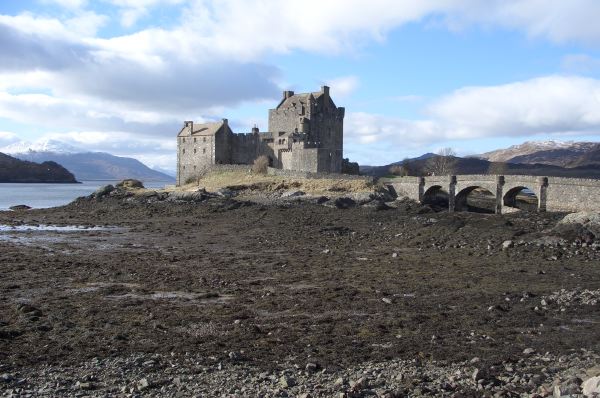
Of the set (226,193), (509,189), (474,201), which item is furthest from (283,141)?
(509,189)

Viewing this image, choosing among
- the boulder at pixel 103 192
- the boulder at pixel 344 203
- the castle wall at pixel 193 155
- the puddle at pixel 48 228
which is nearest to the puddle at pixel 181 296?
the puddle at pixel 48 228

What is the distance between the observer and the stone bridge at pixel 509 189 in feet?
161

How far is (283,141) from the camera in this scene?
7525 centimetres

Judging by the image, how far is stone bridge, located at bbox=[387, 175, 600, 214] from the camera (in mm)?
49125

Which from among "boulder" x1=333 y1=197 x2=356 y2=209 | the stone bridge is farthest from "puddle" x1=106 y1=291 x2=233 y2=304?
the stone bridge

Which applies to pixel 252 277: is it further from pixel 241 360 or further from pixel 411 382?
pixel 411 382

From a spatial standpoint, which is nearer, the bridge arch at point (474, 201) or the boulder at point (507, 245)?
Result: the boulder at point (507, 245)

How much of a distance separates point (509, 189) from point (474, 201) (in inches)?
483

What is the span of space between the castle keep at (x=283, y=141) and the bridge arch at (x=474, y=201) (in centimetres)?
1535

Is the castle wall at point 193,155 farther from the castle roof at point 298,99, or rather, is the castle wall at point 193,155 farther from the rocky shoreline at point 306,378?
the rocky shoreline at point 306,378

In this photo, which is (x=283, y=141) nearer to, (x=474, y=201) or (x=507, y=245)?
(x=474, y=201)

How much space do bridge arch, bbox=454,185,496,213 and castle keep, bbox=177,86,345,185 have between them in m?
15.4

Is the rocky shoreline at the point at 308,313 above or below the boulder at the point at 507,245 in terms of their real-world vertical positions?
below

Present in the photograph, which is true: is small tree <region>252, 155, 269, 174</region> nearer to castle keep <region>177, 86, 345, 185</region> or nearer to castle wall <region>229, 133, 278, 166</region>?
castle keep <region>177, 86, 345, 185</region>
